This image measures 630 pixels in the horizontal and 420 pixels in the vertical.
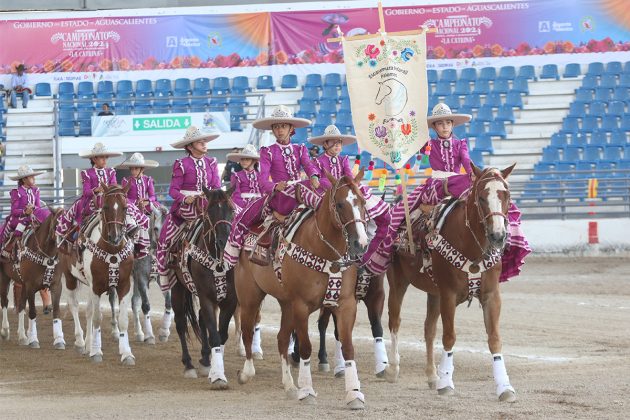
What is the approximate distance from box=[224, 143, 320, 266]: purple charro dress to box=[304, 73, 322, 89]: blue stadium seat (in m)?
20.8

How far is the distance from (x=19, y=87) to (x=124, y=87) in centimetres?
299

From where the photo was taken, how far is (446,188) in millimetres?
11055

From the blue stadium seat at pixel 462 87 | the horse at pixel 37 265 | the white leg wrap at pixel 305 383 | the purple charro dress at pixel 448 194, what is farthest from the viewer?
the blue stadium seat at pixel 462 87

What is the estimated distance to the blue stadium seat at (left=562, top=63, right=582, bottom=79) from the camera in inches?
1280

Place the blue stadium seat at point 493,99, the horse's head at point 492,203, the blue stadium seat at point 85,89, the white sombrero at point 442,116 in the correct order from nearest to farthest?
1. the horse's head at point 492,203
2. the white sombrero at point 442,116
3. the blue stadium seat at point 493,99
4. the blue stadium seat at point 85,89

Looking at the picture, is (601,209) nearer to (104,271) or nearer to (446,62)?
(446,62)

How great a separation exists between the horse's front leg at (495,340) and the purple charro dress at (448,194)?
0.62 metres

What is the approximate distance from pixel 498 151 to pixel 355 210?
2110 centimetres

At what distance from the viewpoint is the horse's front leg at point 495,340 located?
989 centimetres

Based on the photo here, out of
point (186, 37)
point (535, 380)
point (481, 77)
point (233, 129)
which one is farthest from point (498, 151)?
point (535, 380)

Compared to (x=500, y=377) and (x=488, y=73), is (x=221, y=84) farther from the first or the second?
(x=500, y=377)

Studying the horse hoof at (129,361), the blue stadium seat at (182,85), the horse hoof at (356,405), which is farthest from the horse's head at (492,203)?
the blue stadium seat at (182,85)

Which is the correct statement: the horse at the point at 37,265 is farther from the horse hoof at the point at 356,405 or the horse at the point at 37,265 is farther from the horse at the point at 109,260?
the horse hoof at the point at 356,405

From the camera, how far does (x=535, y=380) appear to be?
442 inches
